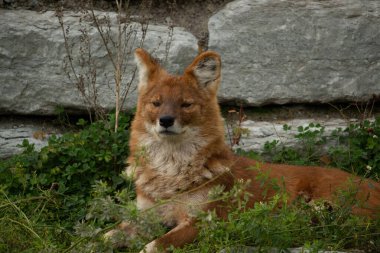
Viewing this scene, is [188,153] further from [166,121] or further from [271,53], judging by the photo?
[271,53]

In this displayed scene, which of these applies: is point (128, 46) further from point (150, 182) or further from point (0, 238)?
point (0, 238)

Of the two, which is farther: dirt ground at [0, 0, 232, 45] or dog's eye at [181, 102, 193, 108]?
dirt ground at [0, 0, 232, 45]

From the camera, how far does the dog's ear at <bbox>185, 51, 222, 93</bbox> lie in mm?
6402

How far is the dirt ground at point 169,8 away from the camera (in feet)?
24.6

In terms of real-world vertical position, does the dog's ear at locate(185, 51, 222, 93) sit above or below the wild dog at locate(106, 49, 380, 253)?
above

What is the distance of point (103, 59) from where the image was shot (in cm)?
752

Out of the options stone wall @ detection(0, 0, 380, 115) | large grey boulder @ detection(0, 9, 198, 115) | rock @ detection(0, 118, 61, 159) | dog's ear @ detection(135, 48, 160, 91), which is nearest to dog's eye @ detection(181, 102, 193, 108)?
dog's ear @ detection(135, 48, 160, 91)

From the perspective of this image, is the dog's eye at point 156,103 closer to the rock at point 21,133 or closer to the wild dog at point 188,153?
the wild dog at point 188,153

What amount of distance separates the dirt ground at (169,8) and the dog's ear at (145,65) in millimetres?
999

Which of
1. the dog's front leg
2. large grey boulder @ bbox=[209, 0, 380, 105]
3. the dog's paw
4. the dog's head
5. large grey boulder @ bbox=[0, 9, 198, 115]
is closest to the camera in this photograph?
the dog's paw

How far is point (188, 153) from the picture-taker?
627cm

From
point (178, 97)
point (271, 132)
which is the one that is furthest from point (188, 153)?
point (271, 132)

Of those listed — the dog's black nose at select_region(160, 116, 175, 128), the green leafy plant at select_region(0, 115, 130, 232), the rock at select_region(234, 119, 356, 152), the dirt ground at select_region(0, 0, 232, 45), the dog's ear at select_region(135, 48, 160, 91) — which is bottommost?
the green leafy plant at select_region(0, 115, 130, 232)

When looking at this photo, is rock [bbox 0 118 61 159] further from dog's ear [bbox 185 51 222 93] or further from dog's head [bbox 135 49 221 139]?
dog's ear [bbox 185 51 222 93]
